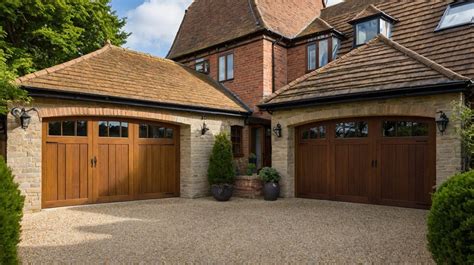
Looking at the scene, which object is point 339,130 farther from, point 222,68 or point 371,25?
point 222,68

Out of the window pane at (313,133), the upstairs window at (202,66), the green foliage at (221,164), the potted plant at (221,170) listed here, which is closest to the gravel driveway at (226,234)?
the potted plant at (221,170)

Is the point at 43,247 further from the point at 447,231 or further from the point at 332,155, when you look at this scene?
the point at 332,155

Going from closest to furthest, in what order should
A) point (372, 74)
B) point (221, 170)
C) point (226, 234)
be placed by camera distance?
point (226, 234) < point (372, 74) < point (221, 170)

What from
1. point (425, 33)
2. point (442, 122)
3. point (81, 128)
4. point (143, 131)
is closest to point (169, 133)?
point (143, 131)

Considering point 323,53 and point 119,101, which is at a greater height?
point 323,53

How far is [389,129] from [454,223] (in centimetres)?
591

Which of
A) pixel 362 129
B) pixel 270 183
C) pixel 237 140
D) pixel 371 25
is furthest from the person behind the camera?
pixel 237 140

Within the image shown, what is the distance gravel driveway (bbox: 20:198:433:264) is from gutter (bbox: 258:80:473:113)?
2.83m

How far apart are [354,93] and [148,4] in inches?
546

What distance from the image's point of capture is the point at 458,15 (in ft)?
34.0

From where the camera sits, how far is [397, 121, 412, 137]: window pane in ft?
28.7

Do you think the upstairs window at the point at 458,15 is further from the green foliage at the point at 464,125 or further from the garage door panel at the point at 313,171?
the garage door panel at the point at 313,171

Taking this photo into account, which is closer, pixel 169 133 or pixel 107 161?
pixel 107 161

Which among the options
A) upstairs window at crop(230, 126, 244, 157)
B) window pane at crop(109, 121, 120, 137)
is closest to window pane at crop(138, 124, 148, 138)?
window pane at crop(109, 121, 120, 137)
